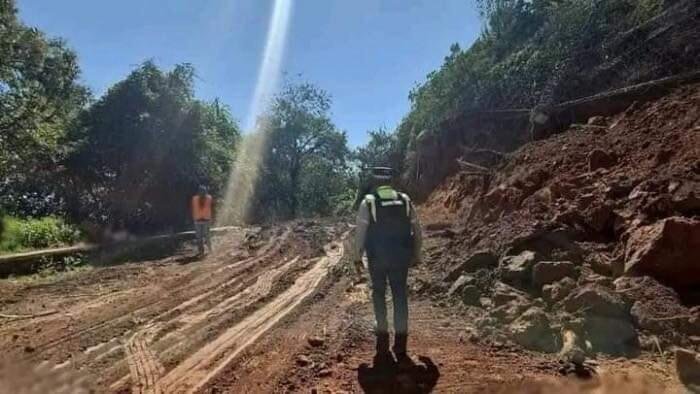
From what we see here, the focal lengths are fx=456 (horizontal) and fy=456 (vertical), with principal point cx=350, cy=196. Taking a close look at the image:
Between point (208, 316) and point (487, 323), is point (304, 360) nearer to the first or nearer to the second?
point (487, 323)

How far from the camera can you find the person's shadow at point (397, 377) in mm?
3543

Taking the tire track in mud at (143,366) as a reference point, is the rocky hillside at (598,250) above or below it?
above

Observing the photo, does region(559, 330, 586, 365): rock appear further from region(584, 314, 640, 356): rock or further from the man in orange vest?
the man in orange vest

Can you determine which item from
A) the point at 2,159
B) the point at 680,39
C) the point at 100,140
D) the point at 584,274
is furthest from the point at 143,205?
the point at 680,39

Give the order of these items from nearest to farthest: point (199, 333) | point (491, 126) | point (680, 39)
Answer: point (199, 333), point (680, 39), point (491, 126)

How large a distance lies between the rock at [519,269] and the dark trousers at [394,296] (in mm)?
1708

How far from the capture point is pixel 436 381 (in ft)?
11.9

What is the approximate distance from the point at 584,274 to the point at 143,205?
14659 mm

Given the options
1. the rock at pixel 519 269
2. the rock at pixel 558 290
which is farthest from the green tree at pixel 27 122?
the rock at pixel 558 290

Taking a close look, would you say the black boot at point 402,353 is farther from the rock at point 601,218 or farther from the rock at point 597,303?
the rock at point 601,218

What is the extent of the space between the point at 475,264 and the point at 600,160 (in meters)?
2.83

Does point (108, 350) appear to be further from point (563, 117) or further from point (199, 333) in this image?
point (563, 117)

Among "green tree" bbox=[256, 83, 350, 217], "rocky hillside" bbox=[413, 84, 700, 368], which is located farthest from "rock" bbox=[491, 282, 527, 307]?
"green tree" bbox=[256, 83, 350, 217]

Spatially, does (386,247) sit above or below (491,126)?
below
